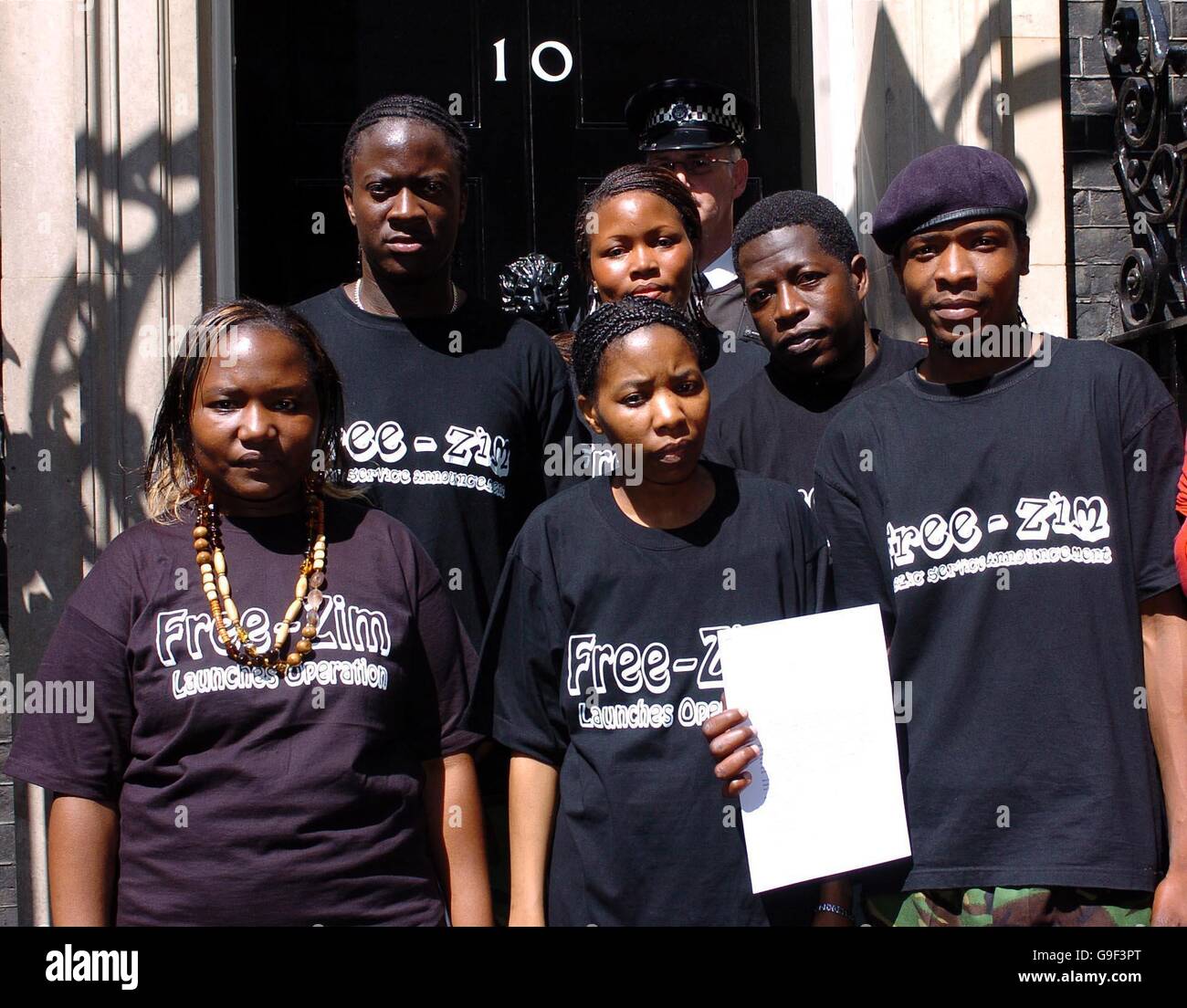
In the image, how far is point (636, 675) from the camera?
2.59m

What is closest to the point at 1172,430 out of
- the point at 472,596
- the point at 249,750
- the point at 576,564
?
the point at 576,564

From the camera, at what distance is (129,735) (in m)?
2.53

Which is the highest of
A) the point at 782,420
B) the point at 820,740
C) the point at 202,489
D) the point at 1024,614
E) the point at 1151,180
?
the point at 1151,180

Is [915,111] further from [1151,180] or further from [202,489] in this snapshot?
[202,489]

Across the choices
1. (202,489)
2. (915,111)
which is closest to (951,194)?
(202,489)

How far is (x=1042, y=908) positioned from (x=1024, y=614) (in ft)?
1.82

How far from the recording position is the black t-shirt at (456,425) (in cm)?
315

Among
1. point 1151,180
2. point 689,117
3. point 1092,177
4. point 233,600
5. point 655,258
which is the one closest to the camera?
point 233,600

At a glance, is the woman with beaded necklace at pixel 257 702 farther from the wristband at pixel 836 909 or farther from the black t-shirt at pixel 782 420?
the black t-shirt at pixel 782 420

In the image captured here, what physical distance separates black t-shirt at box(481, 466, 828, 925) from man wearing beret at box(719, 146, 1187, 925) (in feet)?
0.43

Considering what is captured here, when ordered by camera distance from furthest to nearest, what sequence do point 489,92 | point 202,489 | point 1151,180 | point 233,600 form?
1. point 489,92
2. point 1151,180
3. point 202,489
4. point 233,600

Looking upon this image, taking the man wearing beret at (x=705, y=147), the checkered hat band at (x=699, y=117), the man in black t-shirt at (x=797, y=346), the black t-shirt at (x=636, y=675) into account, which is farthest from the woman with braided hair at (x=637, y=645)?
the checkered hat band at (x=699, y=117)

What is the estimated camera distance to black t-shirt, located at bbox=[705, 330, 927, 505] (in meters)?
3.13

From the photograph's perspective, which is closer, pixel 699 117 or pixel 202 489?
pixel 202 489
